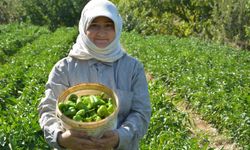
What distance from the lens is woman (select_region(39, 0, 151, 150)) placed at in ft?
9.23

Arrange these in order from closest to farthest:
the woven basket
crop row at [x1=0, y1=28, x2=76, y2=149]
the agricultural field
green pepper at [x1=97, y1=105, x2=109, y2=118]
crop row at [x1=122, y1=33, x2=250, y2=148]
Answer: the woven basket
green pepper at [x1=97, y1=105, x2=109, y2=118]
crop row at [x1=0, y1=28, x2=76, y2=149]
the agricultural field
crop row at [x1=122, y1=33, x2=250, y2=148]

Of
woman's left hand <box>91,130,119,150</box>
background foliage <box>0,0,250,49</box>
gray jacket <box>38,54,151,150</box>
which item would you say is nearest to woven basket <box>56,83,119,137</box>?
woman's left hand <box>91,130,119,150</box>

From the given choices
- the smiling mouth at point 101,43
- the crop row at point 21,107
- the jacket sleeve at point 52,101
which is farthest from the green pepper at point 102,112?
the crop row at point 21,107

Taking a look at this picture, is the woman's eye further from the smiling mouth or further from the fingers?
the fingers

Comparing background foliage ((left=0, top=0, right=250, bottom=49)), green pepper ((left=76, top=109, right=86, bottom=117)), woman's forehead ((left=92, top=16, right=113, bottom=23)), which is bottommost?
background foliage ((left=0, top=0, right=250, bottom=49))

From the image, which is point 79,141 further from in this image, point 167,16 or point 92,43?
point 167,16

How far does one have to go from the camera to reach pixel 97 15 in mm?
2779

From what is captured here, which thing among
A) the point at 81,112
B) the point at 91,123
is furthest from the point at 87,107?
the point at 91,123

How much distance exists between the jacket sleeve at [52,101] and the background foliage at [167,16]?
961 inches

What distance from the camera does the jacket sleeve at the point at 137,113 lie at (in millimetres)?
2857

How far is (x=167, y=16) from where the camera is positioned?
34969mm

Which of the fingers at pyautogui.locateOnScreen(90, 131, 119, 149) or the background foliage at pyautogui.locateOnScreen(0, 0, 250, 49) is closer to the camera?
the fingers at pyautogui.locateOnScreen(90, 131, 119, 149)

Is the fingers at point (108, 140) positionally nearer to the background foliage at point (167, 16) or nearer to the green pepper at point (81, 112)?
the green pepper at point (81, 112)

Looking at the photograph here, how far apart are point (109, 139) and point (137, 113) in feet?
1.09
